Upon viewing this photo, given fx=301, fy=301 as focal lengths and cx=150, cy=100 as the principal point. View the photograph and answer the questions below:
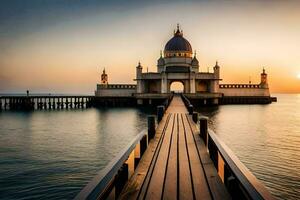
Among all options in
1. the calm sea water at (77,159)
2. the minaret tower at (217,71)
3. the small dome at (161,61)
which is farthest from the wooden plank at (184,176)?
the small dome at (161,61)

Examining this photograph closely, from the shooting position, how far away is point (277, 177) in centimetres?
1438

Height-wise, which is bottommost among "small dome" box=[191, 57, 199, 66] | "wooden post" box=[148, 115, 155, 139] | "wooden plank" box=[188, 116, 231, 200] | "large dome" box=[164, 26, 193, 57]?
"wooden plank" box=[188, 116, 231, 200]

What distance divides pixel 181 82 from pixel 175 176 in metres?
71.9

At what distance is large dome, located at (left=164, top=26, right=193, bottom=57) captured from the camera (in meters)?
80.9

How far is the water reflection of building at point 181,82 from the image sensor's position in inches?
2849

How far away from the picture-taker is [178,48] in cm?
8119

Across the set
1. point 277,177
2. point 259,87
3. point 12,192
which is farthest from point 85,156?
point 259,87

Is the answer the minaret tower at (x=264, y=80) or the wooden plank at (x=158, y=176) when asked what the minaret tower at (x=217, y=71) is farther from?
the wooden plank at (x=158, y=176)

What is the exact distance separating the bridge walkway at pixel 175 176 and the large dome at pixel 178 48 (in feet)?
233

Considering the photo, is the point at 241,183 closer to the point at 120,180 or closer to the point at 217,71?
the point at 120,180

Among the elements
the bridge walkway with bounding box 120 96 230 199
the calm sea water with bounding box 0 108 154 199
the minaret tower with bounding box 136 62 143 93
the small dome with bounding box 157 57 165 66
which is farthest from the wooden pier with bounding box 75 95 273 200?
the small dome with bounding box 157 57 165 66

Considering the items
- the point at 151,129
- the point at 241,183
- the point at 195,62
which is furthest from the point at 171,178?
the point at 195,62

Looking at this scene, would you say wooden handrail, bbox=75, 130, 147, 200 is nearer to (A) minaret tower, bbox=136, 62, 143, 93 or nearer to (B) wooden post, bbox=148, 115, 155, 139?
(B) wooden post, bbox=148, 115, 155, 139

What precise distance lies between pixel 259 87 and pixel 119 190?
8244cm
